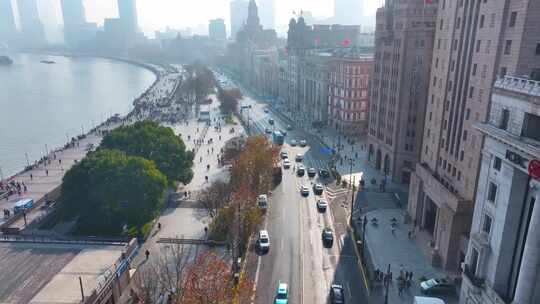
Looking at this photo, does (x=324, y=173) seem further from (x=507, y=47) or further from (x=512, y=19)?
(x=512, y=19)

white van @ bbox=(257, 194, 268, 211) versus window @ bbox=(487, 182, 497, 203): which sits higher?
window @ bbox=(487, 182, 497, 203)

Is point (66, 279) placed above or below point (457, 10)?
below

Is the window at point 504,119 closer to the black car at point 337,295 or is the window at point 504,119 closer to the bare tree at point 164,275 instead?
the black car at point 337,295

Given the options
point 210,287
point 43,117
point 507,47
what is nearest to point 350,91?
point 507,47

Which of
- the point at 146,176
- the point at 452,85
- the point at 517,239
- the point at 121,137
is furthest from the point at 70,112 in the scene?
the point at 517,239

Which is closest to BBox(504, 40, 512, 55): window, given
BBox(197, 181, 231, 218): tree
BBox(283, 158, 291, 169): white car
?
BBox(197, 181, 231, 218): tree

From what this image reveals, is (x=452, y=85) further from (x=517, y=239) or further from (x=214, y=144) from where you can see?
(x=214, y=144)

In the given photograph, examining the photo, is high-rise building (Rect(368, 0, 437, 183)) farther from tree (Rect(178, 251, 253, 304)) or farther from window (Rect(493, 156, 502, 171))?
tree (Rect(178, 251, 253, 304))
